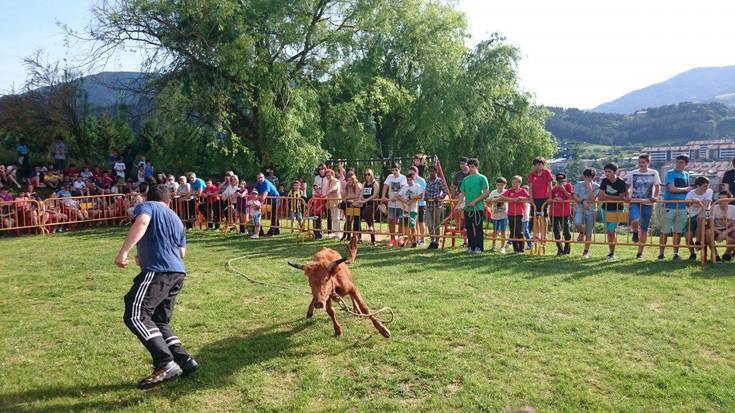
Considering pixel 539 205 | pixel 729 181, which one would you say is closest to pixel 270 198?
pixel 539 205

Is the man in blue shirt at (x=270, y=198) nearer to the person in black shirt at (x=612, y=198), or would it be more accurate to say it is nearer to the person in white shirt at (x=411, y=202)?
the person in white shirt at (x=411, y=202)

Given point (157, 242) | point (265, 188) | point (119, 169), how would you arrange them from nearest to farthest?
point (157, 242), point (265, 188), point (119, 169)

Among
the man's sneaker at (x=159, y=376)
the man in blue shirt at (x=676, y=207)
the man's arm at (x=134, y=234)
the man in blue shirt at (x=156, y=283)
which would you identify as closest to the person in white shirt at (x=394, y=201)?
the man in blue shirt at (x=676, y=207)

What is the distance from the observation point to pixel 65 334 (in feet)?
20.2

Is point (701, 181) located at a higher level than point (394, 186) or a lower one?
lower

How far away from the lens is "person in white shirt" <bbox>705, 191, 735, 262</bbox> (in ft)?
31.1

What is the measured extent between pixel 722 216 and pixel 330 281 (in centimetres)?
823

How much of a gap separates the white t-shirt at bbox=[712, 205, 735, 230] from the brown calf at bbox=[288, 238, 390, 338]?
7.49 meters

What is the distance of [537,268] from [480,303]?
9.01 feet

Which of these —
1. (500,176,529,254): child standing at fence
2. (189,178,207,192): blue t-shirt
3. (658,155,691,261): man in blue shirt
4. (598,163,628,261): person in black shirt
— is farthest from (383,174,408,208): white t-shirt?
(189,178,207,192): blue t-shirt

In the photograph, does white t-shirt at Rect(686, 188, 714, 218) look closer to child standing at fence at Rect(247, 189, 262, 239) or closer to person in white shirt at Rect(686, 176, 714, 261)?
person in white shirt at Rect(686, 176, 714, 261)

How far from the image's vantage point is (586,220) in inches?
421

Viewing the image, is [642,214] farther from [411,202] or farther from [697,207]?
[411,202]

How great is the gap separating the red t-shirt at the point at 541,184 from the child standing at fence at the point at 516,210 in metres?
0.24
